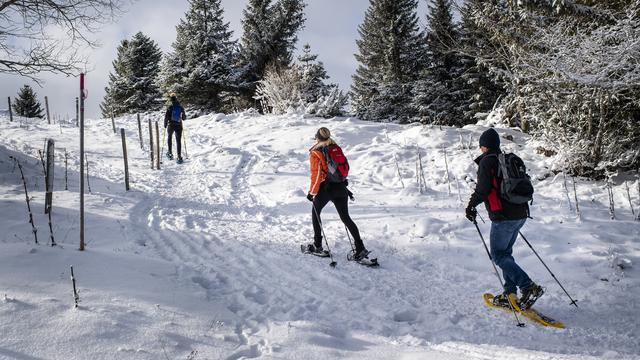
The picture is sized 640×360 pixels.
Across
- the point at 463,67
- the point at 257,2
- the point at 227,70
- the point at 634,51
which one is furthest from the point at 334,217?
the point at 257,2

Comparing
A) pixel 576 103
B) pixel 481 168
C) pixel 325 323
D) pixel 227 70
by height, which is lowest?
pixel 325 323

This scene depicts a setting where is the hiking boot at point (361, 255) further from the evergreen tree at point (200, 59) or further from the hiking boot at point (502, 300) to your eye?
the evergreen tree at point (200, 59)

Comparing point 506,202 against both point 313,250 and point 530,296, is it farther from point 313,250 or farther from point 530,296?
point 313,250

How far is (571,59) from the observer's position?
751 centimetres

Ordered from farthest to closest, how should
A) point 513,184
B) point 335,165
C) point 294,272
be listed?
1. point 335,165
2. point 294,272
3. point 513,184

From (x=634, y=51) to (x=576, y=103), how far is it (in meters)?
1.64

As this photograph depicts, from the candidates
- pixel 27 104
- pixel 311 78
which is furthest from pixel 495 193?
pixel 27 104

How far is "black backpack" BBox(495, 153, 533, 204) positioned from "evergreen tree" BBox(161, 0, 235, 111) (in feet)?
75.5

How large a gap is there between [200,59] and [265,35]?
470 centimetres

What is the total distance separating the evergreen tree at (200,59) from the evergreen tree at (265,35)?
120 cm

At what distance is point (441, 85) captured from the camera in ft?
73.3

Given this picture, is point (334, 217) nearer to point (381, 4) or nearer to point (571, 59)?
point (571, 59)

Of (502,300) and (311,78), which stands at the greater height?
(311,78)

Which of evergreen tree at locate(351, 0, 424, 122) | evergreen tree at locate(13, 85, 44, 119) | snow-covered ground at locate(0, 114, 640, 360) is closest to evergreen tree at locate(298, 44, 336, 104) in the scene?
evergreen tree at locate(351, 0, 424, 122)
